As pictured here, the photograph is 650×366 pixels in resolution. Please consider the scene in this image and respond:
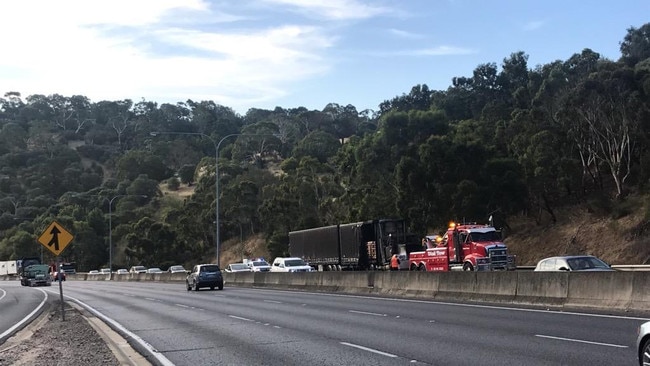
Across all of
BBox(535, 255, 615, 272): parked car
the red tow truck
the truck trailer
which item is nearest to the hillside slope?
the truck trailer

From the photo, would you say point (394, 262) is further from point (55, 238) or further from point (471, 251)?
point (55, 238)

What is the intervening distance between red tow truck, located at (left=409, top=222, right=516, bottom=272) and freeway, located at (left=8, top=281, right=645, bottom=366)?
938 centimetres

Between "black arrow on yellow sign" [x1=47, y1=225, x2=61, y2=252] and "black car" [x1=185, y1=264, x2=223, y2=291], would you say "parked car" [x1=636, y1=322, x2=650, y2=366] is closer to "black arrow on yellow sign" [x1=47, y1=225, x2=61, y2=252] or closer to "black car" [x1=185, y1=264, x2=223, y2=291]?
"black arrow on yellow sign" [x1=47, y1=225, x2=61, y2=252]

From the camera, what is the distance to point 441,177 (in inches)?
2404

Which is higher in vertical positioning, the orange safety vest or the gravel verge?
the orange safety vest

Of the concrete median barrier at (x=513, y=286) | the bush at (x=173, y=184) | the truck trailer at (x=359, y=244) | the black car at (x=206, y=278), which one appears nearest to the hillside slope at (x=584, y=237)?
the truck trailer at (x=359, y=244)

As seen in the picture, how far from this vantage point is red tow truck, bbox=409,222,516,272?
109 feet

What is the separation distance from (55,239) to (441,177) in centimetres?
4224

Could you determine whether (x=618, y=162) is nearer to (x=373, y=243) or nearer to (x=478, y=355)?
(x=373, y=243)

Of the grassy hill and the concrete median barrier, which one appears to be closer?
the concrete median barrier

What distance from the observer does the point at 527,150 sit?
202ft

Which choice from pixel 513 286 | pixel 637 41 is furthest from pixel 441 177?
pixel 637 41

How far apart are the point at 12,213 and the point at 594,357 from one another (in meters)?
158

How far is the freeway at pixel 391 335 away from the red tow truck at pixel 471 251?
9.38m
